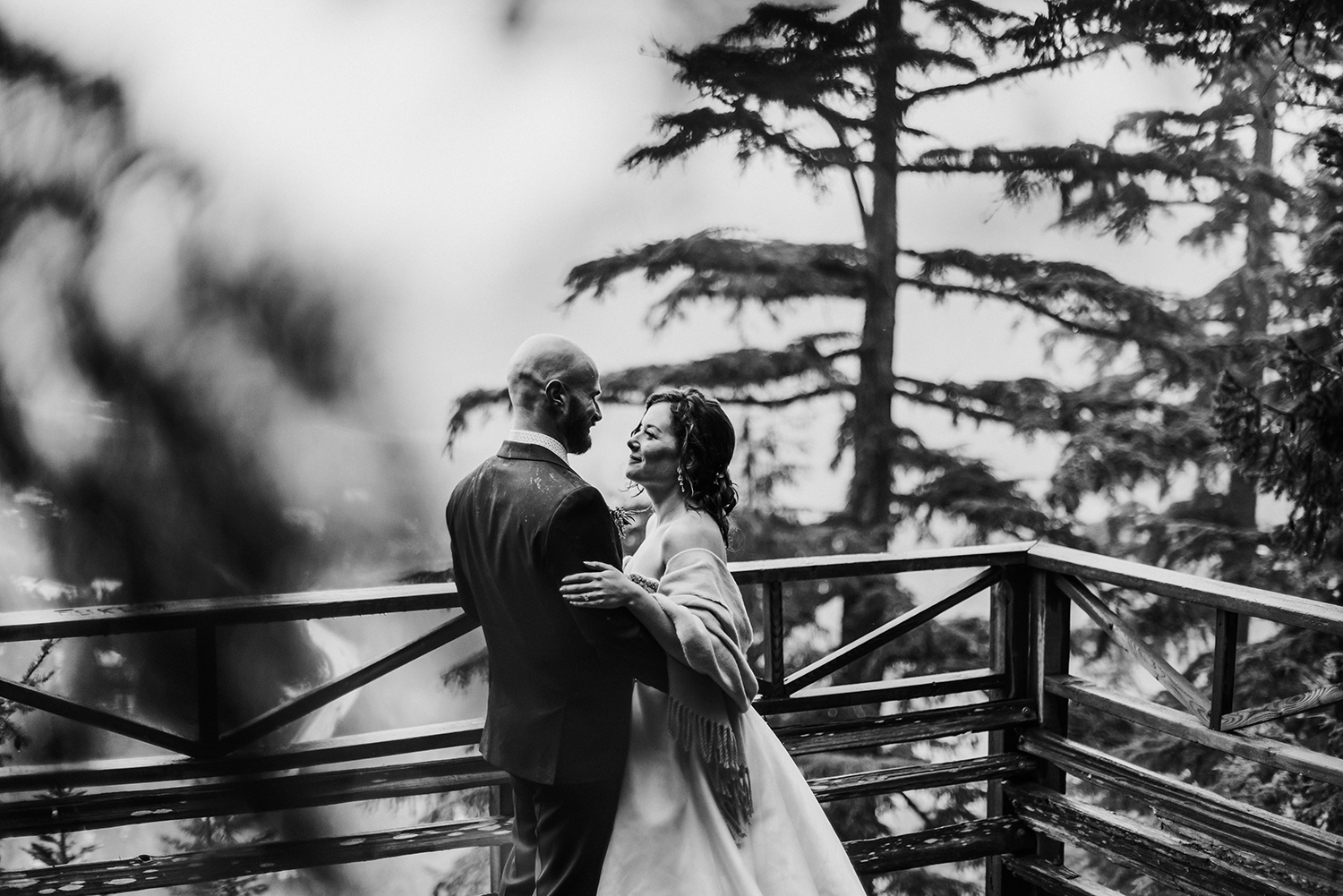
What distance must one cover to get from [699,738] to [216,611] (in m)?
0.71

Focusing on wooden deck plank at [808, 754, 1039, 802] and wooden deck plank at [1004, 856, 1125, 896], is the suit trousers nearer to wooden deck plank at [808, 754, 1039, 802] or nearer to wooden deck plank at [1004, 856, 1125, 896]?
wooden deck plank at [808, 754, 1039, 802]

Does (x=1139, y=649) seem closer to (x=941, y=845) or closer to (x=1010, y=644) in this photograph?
(x=1010, y=644)

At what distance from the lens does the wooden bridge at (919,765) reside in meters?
1.89

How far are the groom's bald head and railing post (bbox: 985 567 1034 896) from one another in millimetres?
1876

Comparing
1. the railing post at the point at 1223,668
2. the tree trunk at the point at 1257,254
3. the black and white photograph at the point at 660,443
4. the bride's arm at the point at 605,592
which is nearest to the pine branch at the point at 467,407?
the black and white photograph at the point at 660,443

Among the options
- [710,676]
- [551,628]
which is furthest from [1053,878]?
[551,628]

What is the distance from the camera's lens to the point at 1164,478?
21.1ft

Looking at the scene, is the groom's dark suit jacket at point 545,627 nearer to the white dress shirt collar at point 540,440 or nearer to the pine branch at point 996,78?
the white dress shirt collar at point 540,440

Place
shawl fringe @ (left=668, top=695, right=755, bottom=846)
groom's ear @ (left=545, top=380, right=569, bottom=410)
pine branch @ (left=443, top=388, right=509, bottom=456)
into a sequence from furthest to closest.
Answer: pine branch @ (left=443, top=388, right=509, bottom=456)
shawl fringe @ (left=668, top=695, right=755, bottom=846)
groom's ear @ (left=545, top=380, right=569, bottom=410)

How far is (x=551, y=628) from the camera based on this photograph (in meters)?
1.41

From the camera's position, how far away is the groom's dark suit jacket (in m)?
1.38

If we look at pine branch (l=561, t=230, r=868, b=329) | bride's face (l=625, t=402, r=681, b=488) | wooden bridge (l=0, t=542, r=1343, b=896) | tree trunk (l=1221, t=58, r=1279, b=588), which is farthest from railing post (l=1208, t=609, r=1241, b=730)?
tree trunk (l=1221, t=58, r=1279, b=588)

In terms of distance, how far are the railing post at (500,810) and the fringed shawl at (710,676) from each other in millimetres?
878

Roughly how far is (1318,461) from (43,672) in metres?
4.49
